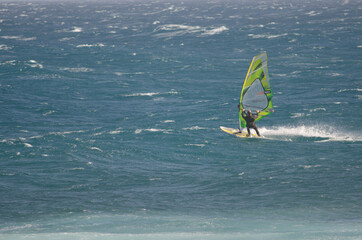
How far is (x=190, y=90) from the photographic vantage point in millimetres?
53938

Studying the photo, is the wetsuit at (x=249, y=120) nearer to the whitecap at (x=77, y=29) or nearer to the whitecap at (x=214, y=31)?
the whitecap at (x=214, y=31)

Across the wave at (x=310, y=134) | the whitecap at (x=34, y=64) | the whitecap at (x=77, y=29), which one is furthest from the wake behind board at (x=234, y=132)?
the whitecap at (x=77, y=29)

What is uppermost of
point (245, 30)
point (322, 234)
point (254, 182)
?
point (322, 234)

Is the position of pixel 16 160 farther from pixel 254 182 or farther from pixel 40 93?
pixel 40 93

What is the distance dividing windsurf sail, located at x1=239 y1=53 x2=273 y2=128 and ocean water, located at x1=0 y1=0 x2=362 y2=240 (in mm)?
2209

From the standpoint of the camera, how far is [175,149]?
34.5m

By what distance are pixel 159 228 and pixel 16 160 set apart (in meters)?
15.3

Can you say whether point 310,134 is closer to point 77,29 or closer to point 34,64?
point 34,64

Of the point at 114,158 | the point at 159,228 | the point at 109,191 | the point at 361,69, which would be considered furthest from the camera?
the point at 361,69

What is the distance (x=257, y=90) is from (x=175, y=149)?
7.26 metres

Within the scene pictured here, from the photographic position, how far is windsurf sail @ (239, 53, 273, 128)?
3553cm

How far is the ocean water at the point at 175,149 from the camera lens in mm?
22156

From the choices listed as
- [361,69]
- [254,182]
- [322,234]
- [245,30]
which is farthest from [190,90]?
[245,30]

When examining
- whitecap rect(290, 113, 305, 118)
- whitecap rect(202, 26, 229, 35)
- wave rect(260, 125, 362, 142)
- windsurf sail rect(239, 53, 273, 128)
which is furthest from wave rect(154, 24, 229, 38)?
windsurf sail rect(239, 53, 273, 128)
